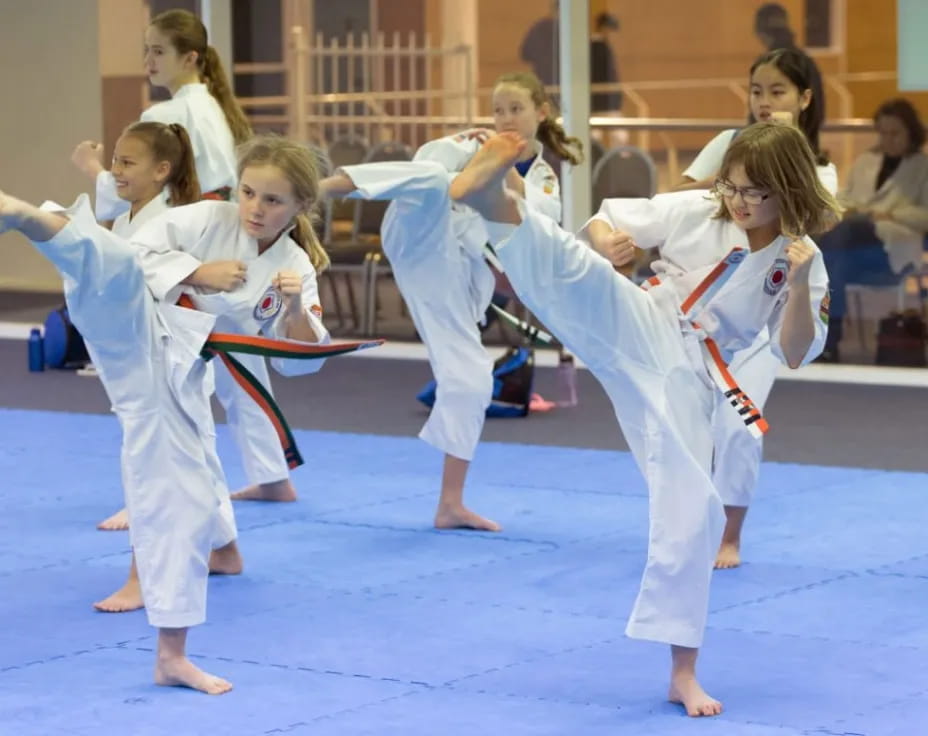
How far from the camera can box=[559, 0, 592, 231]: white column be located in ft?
32.6

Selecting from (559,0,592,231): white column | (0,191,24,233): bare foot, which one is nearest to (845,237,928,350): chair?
(559,0,592,231): white column

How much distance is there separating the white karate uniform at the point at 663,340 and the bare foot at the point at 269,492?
7.74 ft

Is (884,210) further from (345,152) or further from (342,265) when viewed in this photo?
(345,152)

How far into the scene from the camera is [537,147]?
5793 mm

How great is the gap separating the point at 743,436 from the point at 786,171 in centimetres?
134

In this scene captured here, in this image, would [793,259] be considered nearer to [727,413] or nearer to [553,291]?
[553,291]

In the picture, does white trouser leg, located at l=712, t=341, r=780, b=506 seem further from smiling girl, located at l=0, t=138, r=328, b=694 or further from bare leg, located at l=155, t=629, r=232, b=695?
bare leg, located at l=155, t=629, r=232, b=695

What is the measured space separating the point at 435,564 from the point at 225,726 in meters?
1.56

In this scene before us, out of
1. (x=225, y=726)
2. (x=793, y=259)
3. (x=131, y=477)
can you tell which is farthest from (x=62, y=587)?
(x=793, y=259)

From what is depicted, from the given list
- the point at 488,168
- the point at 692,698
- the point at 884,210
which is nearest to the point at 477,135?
the point at 488,168

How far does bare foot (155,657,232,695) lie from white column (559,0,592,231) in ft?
20.6

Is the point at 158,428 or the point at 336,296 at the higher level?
the point at 158,428

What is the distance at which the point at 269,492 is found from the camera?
6098 millimetres

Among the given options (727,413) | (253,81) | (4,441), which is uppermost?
(253,81)
